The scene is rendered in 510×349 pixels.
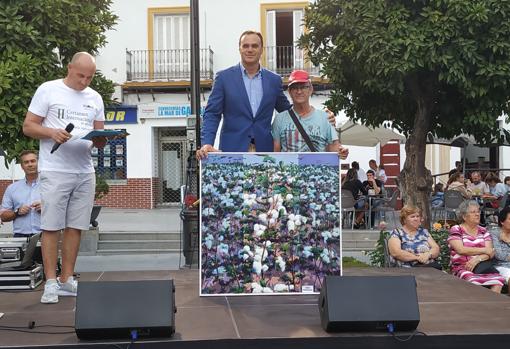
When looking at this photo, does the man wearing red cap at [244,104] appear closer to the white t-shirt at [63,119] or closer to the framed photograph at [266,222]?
the framed photograph at [266,222]

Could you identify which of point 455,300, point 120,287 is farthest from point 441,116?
point 120,287

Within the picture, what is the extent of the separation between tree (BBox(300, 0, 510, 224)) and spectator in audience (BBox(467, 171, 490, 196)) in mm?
5259

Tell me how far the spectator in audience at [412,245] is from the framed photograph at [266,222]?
186 cm

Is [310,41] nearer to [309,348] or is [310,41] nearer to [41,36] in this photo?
[41,36]

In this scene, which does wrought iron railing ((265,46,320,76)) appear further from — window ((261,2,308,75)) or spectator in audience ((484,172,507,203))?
spectator in audience ((484,172,507,203))

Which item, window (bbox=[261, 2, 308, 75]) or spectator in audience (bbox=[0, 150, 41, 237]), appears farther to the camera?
window (bbox=[261, 2, 308, 75])

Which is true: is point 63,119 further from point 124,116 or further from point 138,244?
point 124,116

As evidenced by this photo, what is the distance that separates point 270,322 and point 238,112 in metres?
1.61

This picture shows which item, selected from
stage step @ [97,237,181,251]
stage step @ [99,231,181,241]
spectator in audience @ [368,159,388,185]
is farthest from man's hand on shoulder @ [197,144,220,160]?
spectator in audience @ [368,159,388,185]

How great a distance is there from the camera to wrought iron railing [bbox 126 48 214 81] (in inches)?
805

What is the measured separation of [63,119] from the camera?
429 cm

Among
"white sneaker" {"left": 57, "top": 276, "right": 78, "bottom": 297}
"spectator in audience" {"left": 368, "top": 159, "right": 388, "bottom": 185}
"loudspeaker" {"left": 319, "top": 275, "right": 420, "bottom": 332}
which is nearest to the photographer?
"loudspeaker" {"left": 319, "top": 275, "right": 420, "bottom": 332}

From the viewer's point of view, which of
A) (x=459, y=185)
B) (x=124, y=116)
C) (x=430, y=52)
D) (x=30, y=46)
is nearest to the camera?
(x=30, y=46)

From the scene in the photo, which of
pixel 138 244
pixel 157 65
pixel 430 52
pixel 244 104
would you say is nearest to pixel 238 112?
pixel 244 104
